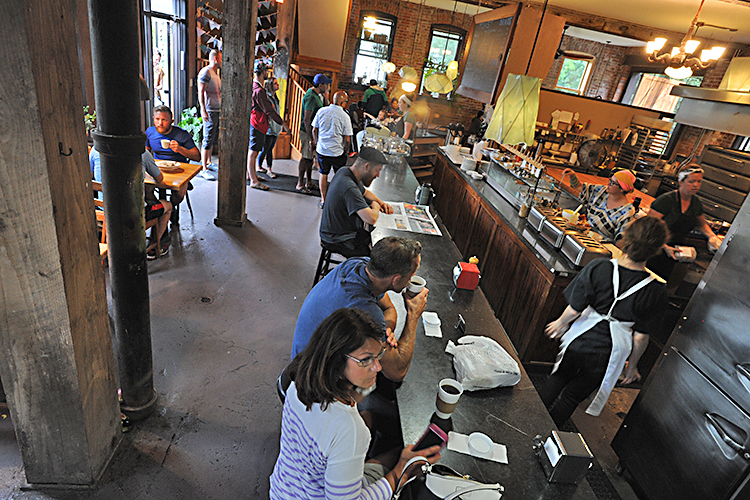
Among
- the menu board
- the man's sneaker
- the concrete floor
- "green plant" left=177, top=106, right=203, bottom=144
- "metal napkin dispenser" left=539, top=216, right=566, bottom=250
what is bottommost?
the concrete floor

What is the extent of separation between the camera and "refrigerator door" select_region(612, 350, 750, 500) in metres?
2.25

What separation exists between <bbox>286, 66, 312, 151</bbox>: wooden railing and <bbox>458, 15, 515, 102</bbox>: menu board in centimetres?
333

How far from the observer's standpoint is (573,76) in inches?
564

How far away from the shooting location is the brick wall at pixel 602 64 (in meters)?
13.4

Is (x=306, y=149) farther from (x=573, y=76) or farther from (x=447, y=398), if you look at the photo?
(x=573, y=76)

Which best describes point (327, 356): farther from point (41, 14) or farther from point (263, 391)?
point (263, 391)

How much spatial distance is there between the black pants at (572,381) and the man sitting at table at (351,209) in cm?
192

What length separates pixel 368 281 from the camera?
88.8 inches

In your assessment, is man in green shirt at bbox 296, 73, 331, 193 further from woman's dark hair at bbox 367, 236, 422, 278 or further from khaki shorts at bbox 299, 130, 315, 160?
woman's dark hair at bbox 367, 236, 422, 278

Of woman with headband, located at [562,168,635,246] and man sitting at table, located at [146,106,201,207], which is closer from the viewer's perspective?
woman with headband, located at [562,168,635,246]

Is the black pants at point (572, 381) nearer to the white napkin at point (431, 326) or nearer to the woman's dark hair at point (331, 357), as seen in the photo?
the white napkin at point (431, 326)

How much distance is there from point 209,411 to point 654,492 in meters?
2.99

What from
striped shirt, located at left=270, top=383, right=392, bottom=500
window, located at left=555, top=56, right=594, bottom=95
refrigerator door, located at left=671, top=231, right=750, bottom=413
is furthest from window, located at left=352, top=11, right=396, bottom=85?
striped shirt, located at left=270, top=383, right=392, bottom=500

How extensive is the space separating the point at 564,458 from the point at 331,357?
1.07m
